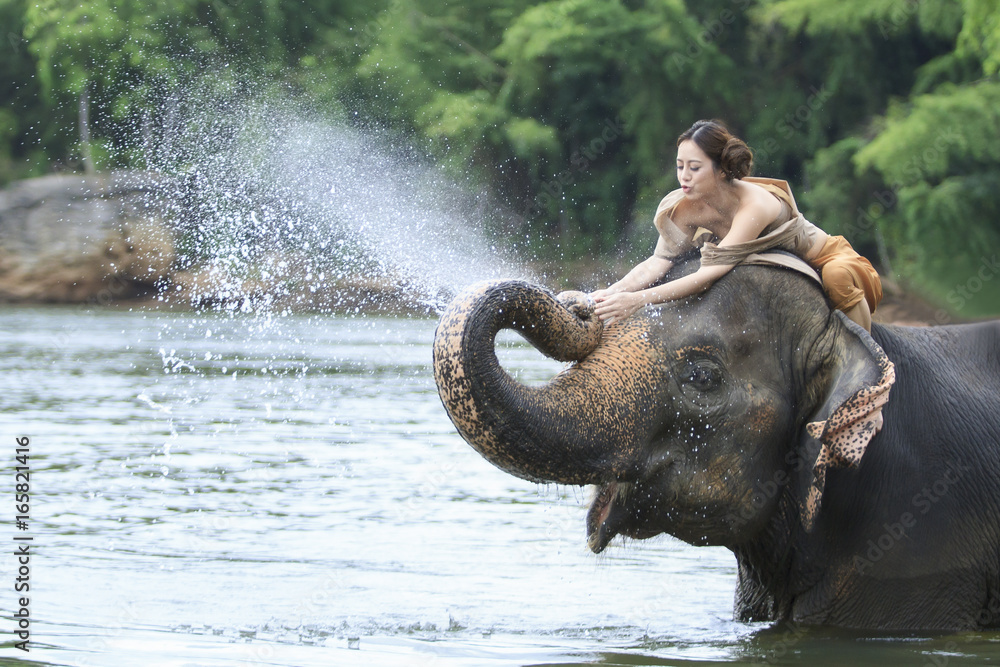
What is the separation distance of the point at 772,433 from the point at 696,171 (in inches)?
31.4

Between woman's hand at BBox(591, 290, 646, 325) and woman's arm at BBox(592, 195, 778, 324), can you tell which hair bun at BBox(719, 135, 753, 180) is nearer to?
woman's arm at BBox(592, 195, 778, 324)

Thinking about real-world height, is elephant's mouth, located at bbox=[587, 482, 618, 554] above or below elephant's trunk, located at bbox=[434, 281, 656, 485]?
below

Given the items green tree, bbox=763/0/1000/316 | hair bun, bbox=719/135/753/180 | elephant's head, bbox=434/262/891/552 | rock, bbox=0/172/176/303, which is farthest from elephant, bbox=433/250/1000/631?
rock, bbox=0/172/176/303

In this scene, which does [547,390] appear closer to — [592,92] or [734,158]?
[734,158]

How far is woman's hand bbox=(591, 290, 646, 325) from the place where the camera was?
3.77 metres

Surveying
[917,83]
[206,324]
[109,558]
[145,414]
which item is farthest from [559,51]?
[109,558]

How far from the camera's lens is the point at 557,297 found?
12.3 ft

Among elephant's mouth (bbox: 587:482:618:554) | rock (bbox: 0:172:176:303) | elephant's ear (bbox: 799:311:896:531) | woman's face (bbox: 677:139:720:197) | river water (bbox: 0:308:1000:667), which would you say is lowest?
rock (bbox: 0:172:176:303)

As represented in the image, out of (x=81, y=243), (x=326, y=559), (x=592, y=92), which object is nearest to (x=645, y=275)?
(x=326, y=559)

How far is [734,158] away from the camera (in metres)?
3.97

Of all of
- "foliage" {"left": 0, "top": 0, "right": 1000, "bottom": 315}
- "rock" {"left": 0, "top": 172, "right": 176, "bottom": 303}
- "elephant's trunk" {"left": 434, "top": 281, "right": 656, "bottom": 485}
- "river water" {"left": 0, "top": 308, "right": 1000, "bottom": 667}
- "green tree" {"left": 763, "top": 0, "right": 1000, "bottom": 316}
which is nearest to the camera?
"elephant's trunk" {"left": 434, "top": 281, "right": 656, "bottom": 485}

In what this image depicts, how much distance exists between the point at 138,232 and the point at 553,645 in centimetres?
2259

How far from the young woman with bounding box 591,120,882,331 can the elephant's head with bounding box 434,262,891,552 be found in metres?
0.06

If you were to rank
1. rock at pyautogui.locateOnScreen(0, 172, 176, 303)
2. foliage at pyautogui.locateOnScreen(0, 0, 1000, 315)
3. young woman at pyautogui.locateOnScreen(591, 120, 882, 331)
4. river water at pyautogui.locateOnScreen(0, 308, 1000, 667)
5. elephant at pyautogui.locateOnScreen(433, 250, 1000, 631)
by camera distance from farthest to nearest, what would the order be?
rock at pyautogui.locateOnScreen(0, 172, 176, 303) → foliage at pyautogui.locateOnScreen(0, 0, 1000, 315) → river water at pyautogui.locateOnScreen(0, 308, 1000, 667) → young woman at pyautogui.locateOnScreen(591, 120, 882, 331) → elephant at pyautogui.locateOnScreen(433, 250, 1000, 631)
